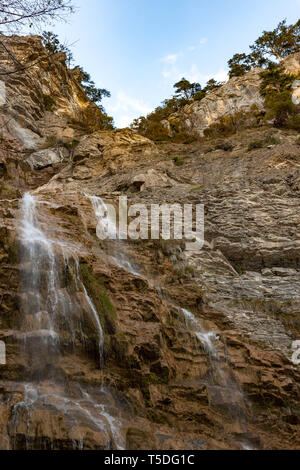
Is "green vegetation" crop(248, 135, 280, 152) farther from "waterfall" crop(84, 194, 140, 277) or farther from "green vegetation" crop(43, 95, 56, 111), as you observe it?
"green vegetation" crop(43, 95, 56, 111)

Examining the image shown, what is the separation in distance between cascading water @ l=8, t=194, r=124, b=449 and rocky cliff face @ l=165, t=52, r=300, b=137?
988 inches

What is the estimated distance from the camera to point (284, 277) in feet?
41.1

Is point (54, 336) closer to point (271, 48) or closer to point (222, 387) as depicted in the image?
point (222, 387)

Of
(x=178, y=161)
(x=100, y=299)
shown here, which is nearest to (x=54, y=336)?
(x=100, y=299)

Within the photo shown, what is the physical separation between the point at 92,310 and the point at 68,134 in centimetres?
2165

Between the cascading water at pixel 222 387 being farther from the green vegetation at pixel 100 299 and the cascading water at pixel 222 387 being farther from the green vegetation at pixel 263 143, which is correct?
the green vegetation at pixel 263 143

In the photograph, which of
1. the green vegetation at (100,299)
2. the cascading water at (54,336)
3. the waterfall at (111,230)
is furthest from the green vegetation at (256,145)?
the green vegetation at (100,299)

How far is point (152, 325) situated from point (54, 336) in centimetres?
242

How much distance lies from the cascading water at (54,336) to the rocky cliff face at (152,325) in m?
0.03

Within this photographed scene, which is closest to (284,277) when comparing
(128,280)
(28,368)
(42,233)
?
(128,280)

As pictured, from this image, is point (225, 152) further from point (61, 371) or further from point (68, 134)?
point (61, 371)

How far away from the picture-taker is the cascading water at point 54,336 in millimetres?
5492

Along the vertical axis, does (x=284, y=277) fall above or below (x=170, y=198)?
below

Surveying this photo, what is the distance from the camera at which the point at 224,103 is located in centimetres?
3359
